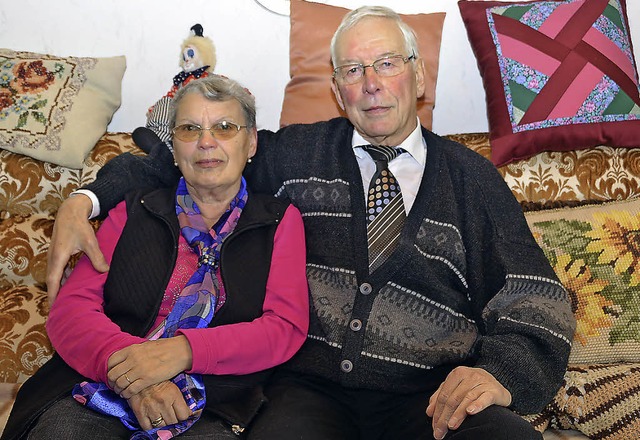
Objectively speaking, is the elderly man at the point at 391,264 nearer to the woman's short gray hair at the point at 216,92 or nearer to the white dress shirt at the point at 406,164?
the white dress shirt at the point at 406,164

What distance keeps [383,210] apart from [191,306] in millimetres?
555

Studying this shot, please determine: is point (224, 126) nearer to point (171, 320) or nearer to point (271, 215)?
point (271, 215)

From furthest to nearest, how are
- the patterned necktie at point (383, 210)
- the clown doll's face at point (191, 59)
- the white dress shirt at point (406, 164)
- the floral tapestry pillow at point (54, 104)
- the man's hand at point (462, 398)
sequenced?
the clown doll's face at point (191, 59) → the floral tapestry pillow at point (54, 104) → the white dress shirt at point (406, 164) → the patterned necktie at point (383, 210) → the man's hand at point (462, 398)

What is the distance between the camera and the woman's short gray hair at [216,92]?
2.00 meters

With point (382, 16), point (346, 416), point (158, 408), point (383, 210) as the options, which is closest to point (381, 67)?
point (382, 16)

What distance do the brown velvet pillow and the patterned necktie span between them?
17.1 inches

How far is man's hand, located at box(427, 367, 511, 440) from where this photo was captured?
155cm

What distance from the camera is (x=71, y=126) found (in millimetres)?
2402

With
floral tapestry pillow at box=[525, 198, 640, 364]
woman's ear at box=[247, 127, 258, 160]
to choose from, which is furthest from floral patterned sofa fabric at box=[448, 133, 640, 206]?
woman's ear at box=[247, 127, 258, 160]

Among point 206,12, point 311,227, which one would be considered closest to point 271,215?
point 311,227

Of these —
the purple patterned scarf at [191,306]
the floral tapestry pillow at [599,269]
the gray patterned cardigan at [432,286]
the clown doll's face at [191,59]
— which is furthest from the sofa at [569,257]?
the purple patterned scarf at [191,306]

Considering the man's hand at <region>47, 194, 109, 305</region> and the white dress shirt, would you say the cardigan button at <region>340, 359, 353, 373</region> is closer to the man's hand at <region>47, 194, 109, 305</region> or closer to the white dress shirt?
the white dress shirt

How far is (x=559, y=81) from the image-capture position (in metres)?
2.39

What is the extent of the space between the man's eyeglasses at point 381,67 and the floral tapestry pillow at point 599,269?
602mm
